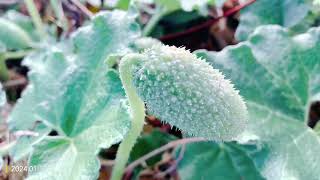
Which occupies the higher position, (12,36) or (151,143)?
(12,36)

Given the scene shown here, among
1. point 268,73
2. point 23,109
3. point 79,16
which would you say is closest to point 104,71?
point 23,109

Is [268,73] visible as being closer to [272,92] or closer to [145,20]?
[272,92]

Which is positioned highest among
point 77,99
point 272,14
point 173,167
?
point 272,14

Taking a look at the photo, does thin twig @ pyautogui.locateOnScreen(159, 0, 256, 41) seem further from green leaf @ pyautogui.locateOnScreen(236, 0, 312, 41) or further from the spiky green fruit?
the spiky green fruit

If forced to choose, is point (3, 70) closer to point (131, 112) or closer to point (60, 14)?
point (60, 14)

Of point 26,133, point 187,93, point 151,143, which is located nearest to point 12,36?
point 26,133

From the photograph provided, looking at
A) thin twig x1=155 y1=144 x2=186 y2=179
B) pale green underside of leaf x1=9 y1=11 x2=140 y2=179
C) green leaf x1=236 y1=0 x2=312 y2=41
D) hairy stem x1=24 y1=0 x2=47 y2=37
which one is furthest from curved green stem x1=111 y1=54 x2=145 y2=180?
hairy stem x1=24 y1=0 x2=47 y2=37
